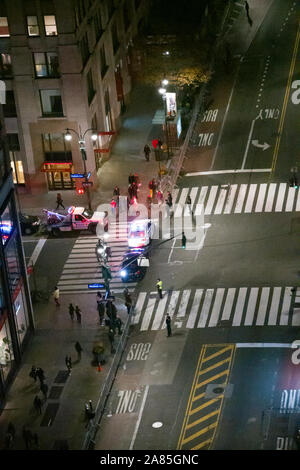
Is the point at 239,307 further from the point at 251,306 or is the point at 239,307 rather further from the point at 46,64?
the point at 46,64

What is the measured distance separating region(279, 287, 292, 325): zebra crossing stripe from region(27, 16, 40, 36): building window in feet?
103

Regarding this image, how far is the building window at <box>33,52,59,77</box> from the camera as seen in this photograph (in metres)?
80.9

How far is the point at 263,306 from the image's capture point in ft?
216

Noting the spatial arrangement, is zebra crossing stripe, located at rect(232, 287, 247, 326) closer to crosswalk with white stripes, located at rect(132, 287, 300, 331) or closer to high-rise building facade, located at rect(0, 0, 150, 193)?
crosswalk with white stripes, located at rect(132, 287, 300, 331)

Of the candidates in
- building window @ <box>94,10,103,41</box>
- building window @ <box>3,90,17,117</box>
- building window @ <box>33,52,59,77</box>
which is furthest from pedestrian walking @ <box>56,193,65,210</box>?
building window @ <box>94,10,103,41</box>

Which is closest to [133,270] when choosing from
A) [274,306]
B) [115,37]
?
[274,306]

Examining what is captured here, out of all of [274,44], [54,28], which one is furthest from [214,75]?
[54,28]

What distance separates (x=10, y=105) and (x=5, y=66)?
3.55m

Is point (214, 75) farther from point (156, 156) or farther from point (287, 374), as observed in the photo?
point (287, 374)

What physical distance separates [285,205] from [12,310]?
28.4 m

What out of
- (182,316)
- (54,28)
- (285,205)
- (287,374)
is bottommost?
(287,374)

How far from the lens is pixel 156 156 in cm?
8900

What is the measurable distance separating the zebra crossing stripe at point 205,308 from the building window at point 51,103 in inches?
957

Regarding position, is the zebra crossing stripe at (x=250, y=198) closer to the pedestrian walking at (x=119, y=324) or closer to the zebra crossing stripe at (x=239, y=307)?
the zebra crossing stripe at (x=239, y=307)
